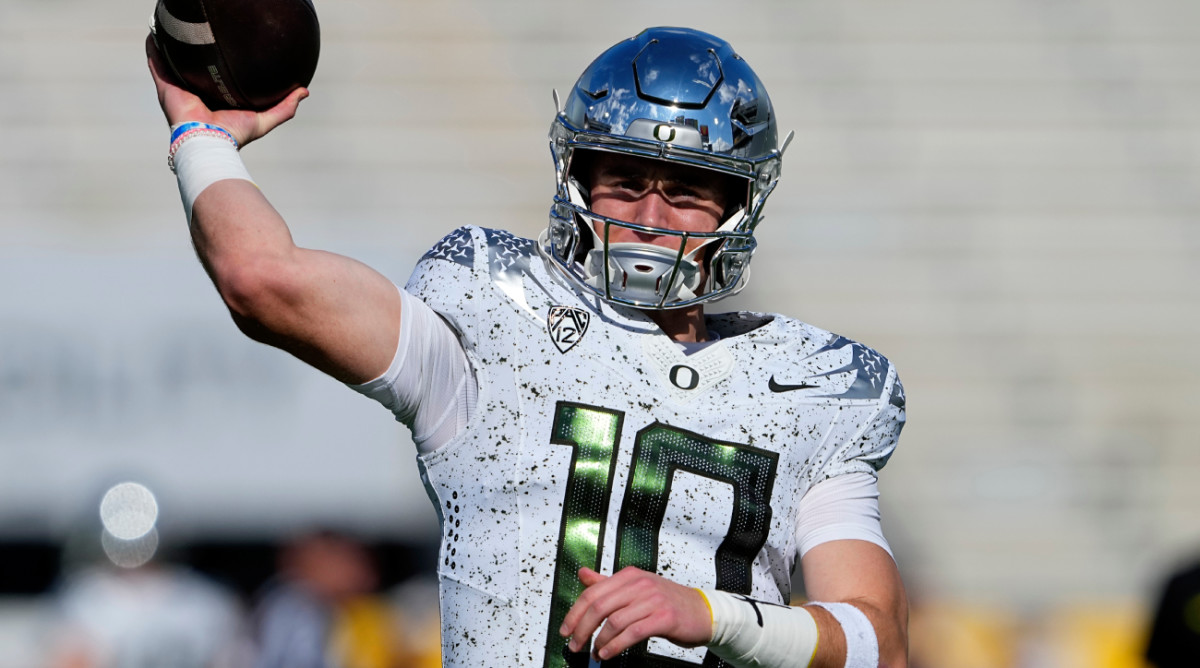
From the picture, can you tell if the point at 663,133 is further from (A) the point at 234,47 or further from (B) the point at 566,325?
(A) the point at 234,47

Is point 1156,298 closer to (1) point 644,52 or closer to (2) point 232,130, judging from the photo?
(1) point 644,52

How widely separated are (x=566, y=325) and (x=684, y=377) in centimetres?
19

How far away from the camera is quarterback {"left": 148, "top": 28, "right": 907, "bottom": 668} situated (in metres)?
1.82

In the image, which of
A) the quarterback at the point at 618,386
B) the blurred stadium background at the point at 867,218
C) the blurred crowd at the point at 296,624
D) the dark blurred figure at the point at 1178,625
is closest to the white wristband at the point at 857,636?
the quarterback at the point at 618,386

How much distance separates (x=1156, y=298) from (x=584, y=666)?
240 inches

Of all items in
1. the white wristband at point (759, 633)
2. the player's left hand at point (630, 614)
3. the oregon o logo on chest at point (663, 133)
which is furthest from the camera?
the oregon o logo on chest at point (663, 133)

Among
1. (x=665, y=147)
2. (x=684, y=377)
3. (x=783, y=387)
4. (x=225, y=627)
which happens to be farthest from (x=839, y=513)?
(x=225, y=627)

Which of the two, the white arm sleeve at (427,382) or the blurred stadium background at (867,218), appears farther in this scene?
the blurred stadium background at (867,218)

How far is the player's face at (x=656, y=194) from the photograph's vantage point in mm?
2176

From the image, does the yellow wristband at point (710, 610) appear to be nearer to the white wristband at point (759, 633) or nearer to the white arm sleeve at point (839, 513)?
the white wristband at point (759, 633)

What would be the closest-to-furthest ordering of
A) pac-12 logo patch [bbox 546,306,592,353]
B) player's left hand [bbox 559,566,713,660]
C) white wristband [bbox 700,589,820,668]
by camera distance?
player's left hand [bbox 559,566,713,660] < white wristband [bbox 700,589,820,668] < pac-12 logo patch [bbox 546,306,592,353]

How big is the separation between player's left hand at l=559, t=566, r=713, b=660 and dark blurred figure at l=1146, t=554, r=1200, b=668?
67 cm

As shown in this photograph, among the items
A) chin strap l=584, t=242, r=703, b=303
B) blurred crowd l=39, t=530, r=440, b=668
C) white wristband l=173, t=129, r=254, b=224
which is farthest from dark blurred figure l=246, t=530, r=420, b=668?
white wristband l=173, t=129, r=254, b=224

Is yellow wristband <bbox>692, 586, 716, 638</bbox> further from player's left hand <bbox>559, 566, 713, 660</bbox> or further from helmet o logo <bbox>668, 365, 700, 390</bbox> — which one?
helmet o logo <bbox>668, 365, 700, 390</bbox>
